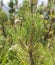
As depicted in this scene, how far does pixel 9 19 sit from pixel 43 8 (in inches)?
10.8

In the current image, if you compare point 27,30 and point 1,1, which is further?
point 1,1

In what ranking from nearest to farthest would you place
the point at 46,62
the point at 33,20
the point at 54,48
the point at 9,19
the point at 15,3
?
the point at 33,20 < the point at 46,62 < the point at 54,48 < the point at 9,19 < the point at 15,3

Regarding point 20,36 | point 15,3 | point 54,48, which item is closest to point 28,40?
point 20,36

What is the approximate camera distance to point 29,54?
75 centimetres

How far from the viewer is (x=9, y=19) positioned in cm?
168

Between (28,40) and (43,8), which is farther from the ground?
(28,40)

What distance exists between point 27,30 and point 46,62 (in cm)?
14

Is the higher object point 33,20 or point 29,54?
point 33,20

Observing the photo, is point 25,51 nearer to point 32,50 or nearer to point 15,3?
point 32,50

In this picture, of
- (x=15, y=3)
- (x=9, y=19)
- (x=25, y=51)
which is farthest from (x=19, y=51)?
(x=15, y=3)

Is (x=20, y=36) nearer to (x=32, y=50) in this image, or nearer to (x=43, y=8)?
(x=32, y=50)

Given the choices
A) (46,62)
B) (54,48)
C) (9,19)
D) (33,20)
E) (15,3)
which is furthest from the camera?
Result: (15,3)

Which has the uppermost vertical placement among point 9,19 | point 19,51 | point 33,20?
point 33,20

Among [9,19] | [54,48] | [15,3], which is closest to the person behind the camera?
[54,48]
